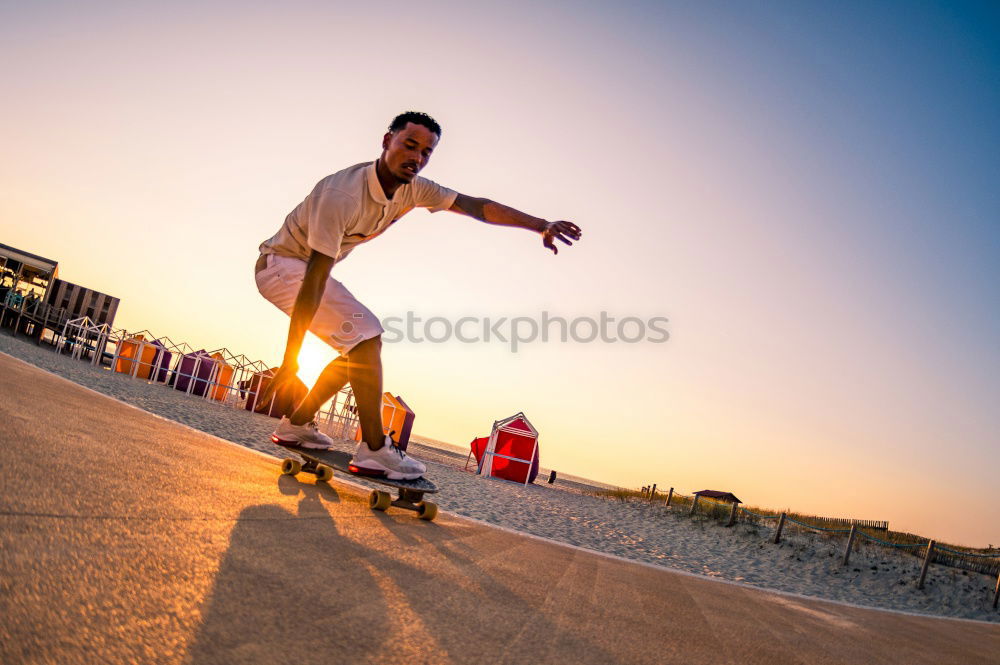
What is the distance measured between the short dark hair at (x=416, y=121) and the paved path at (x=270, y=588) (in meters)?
2.04

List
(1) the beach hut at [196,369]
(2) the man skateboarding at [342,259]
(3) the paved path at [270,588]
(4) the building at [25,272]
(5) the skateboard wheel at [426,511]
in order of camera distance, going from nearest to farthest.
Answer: (3) the paved path at [270,588], (2) the man skateboarding at [342,259], (5) the skateboard wheel at [426,511], (1) the beach hut at [196,369], (4) the building at [25,272]

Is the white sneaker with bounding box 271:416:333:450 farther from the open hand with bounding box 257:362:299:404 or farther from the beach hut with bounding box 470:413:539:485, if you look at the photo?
the beach hut with bounding box 470:413:539:485

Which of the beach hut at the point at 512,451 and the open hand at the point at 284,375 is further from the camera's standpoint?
the beach hut at the point at 512,451

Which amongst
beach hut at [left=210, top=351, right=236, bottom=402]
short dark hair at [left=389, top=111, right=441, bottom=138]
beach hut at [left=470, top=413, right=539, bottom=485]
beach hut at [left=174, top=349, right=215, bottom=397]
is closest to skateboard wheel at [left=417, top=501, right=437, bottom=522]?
short dark hair at [left=389, top=111, right=441, bottom=138]

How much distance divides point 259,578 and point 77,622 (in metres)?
0.44

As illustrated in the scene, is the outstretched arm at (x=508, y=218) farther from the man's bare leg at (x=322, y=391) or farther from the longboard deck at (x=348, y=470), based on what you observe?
the longboard deck at (x=348, y=470)

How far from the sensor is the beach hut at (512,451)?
75.4 ft

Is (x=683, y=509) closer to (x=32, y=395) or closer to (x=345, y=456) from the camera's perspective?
(x=345, y=456)

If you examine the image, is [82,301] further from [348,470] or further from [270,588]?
[270,588]

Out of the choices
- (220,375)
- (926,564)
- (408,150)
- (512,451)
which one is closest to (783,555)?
(926,564)

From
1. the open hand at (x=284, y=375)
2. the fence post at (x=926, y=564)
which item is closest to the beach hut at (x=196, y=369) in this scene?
the open hand at (x=284, y=375)

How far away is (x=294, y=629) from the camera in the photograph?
2.91ft

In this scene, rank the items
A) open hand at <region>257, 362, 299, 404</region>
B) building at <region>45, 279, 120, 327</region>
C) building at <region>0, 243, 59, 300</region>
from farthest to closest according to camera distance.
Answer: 1. building at <region>45, 279, 120, 327</region>
2. building at <region>0, 243, 59, 300</region>
3. open hand at <region>257, 362, 299, 404</region>

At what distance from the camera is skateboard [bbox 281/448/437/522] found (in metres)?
3.10
